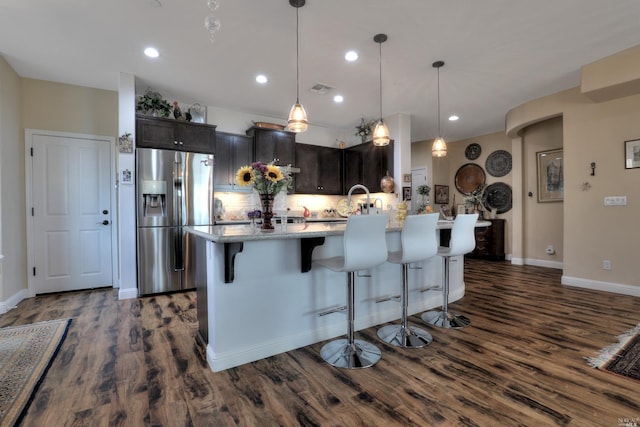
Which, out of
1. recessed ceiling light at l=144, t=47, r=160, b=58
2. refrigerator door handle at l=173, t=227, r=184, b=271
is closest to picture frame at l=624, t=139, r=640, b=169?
recessed ceiling light at l=144, t=47, r=160, b=58

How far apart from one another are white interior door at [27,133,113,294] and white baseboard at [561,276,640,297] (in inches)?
261

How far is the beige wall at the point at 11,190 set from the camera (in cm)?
333

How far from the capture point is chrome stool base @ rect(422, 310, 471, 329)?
279 cm

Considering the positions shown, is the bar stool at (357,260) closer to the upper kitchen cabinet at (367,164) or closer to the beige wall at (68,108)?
the upper kitchen cabinet at (367,164)

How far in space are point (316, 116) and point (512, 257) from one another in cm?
473

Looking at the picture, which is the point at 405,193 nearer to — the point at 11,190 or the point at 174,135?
the point at 174,135

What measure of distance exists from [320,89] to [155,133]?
237cm

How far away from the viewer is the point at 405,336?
248 cm

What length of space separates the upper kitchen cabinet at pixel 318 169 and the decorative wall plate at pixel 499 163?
3.41 m

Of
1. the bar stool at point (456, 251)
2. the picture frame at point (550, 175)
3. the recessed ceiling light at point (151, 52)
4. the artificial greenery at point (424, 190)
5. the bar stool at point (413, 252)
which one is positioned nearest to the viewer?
the bar stool at point (413, 252)

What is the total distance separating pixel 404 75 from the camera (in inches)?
152

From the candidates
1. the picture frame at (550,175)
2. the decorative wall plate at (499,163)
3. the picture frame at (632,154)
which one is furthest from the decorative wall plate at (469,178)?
the picture frame at (632,154)

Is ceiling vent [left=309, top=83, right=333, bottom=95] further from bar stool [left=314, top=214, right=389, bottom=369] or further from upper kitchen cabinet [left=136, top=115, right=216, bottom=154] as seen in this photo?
bar stool [left=314, top=214, right=389, bottom=369]

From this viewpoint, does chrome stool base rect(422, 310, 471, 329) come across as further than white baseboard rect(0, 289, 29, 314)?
No
